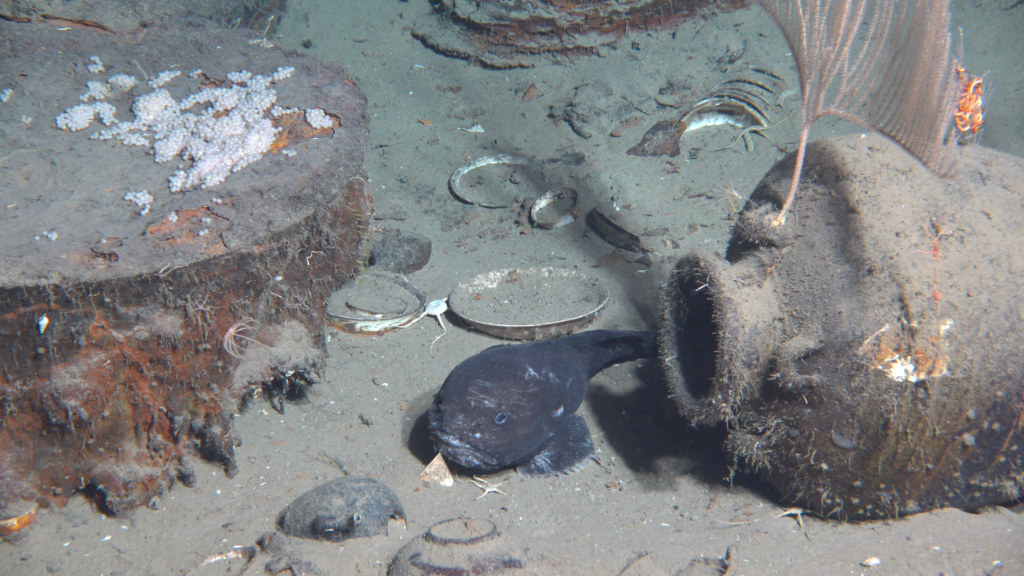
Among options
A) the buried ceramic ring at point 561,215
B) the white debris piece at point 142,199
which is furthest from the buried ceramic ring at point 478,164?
the white debris piece at point 142,199

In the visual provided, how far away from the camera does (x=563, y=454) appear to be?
287cm

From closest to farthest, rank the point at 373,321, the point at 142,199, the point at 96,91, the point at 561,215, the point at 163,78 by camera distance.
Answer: the point at 142,199
the point at 96,91
the point at 163,78
the point at 373,321
the point at 561,215

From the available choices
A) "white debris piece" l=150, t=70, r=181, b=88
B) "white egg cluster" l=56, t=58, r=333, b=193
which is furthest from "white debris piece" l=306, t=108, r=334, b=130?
"white debris piece" l=150, t=70, r=181, b=88

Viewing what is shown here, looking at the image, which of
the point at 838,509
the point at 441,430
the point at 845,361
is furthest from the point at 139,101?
the point at 838,509

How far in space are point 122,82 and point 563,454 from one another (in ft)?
11.8

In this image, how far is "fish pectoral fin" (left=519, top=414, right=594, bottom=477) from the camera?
2822mm

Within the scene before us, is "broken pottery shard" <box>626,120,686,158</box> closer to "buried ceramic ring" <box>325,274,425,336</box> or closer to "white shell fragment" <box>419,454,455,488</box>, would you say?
"buried ceramic ring" <box>325,274,425,336</box>

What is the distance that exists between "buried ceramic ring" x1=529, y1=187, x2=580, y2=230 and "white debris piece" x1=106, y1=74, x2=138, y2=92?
321 centimetres

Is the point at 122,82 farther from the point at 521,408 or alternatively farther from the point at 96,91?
the point at 521,408

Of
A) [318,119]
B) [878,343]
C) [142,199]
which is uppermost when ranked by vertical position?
[318,119]

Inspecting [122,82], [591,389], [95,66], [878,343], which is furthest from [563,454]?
[95,66]

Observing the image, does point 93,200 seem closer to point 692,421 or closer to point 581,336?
point 581,336

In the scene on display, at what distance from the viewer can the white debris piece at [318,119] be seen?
277 cm

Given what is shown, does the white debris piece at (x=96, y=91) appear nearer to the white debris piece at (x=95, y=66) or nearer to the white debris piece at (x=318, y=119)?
the white debris piece at (x=95, y=66)
